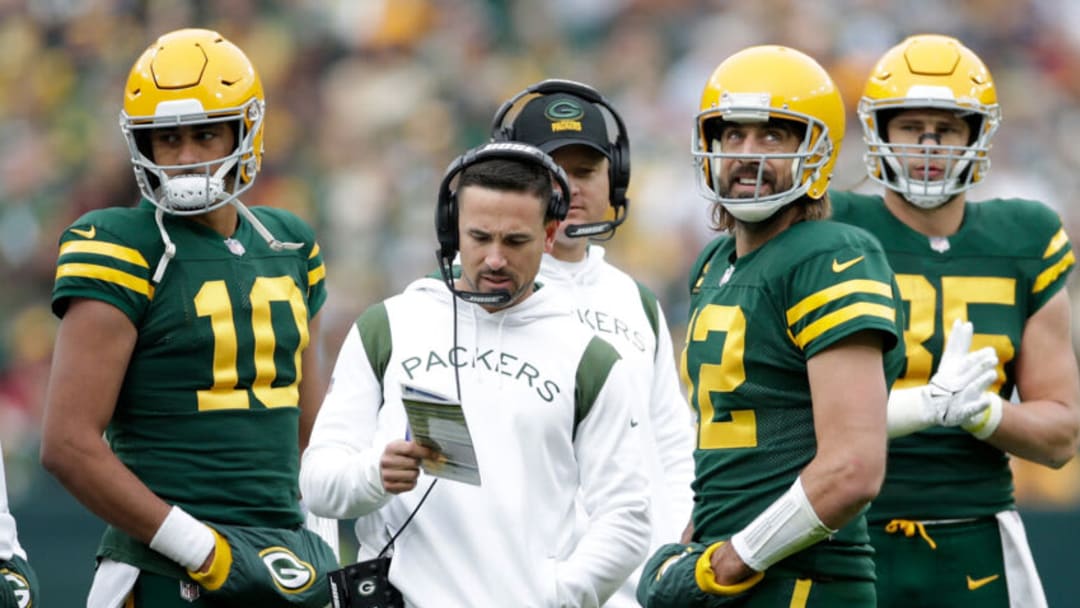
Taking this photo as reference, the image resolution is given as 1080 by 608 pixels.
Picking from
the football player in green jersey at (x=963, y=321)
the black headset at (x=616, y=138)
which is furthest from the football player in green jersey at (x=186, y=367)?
the football player in green jersey at (x=963, y=321)

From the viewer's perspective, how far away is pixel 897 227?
5.00 meters

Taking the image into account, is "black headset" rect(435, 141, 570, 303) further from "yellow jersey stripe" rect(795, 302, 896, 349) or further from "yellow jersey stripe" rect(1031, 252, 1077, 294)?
"yellow jersey stripe" rect(1031, 252, 1077, 294)

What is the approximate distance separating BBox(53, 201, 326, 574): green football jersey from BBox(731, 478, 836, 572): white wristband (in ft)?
4.45

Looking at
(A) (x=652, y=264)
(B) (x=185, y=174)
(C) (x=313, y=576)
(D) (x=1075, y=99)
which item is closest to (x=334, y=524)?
(C) (x=313, y=576)

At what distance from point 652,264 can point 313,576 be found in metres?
6.22

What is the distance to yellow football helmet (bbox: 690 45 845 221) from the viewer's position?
13.1 feet

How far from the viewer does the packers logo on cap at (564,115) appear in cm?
513

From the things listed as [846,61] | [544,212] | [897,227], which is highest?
[544,212]

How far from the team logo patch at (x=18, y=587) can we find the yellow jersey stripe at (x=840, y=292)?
199 centimetres

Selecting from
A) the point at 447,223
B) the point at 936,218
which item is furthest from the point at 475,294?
the point at 936,218

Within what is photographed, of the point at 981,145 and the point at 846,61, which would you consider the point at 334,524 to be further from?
the point at 846,61

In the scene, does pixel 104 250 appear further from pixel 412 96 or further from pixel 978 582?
pixel 412 96

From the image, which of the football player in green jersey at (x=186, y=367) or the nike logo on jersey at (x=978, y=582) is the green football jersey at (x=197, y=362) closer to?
the football player in green jersey at (x=186, y=367)

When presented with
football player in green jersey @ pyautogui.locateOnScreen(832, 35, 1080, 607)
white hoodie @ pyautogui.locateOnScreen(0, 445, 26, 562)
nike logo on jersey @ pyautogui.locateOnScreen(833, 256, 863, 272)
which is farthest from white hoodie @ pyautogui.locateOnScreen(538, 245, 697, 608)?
white hoodie @ pyautogui.locateOnScreen(0, 445, 26, 562)
